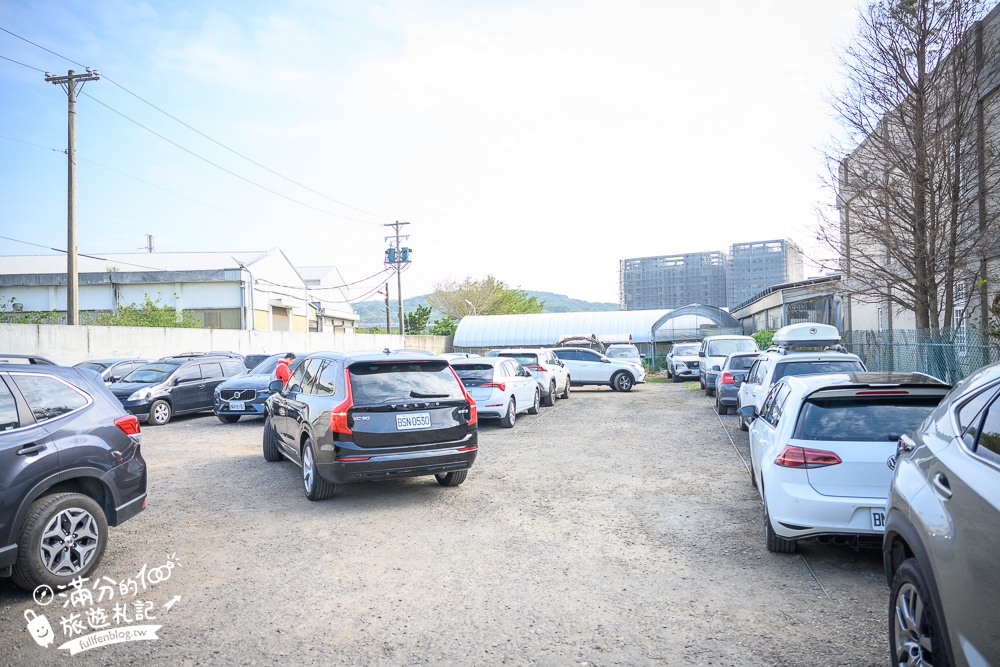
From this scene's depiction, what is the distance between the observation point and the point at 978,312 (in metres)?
16.5

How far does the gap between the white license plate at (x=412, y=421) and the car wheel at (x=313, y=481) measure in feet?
3.41

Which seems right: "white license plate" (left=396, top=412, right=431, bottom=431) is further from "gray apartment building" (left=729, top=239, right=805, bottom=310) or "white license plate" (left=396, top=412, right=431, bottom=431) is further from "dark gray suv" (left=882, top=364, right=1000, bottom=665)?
"gray apartment building" (left=729, top=239, right=805, bottom=310)

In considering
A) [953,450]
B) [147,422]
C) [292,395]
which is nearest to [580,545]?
[953,450]

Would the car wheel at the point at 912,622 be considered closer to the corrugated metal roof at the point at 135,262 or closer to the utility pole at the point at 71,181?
the utility pole at the point at 71,181

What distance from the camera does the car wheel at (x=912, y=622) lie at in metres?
2.92

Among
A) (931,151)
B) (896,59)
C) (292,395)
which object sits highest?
(896,59)

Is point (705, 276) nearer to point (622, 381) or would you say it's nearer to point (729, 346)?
point (622, 381)

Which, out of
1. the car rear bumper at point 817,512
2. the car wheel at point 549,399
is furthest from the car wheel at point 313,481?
the car wheel at point 549,399

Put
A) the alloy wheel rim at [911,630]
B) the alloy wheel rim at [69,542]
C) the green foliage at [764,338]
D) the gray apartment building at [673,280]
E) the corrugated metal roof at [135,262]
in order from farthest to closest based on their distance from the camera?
the gray apartment building at [673,280]
the corrugated metal roof at [135,262]
the green foliage at [764,338]
the alloy wheel rim at [69,542]
the alloy wheel rim at [911,630]

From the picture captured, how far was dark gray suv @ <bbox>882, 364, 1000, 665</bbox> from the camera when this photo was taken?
8.25ft

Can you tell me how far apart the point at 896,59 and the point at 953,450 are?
13.9 metres

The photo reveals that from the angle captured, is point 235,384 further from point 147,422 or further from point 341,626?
point 341,626

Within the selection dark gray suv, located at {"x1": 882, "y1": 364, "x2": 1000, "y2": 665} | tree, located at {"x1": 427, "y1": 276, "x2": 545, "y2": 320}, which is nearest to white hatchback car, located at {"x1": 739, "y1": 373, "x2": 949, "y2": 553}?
dark gray suv, located at {"x1": 882, "y1": 364, "x2": 1000, "y2": 665}

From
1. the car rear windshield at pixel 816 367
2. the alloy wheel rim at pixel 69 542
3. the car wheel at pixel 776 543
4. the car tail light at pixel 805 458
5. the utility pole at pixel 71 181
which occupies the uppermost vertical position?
the utility pole at pixel 71 181
